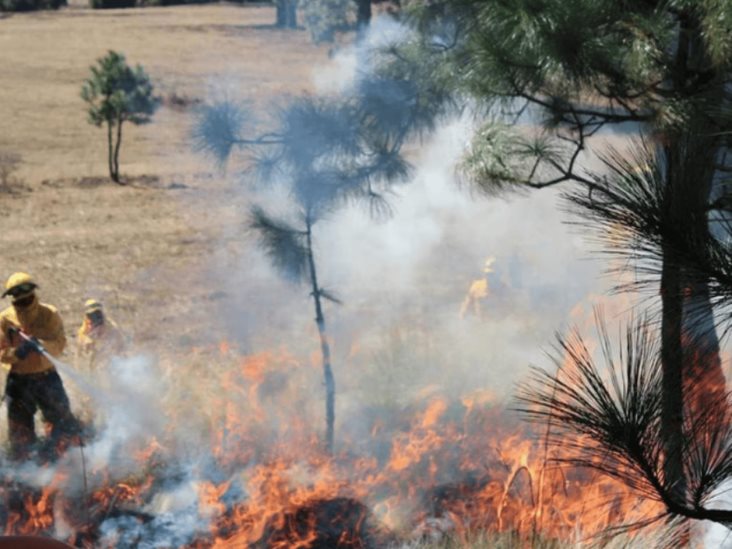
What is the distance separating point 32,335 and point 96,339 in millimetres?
1545

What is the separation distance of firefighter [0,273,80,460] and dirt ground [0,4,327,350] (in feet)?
8.81

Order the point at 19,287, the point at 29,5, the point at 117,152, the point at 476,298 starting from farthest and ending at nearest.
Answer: the point at 29,5
the point at 117,152
the point at 476,298
the point at 19,287

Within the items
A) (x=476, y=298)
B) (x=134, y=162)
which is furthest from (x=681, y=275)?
(x=134, y=162)

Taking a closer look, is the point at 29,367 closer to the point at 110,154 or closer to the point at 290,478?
the point at 290,478

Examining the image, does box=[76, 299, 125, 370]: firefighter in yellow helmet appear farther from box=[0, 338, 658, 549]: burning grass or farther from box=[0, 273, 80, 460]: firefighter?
box=[0, 273, 80, 460]: firefighter

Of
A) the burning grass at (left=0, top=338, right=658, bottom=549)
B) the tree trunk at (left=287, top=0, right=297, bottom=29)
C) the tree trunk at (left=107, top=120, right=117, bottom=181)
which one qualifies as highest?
the tree trunk at (left=287, top=0, right=297, bottom=29)

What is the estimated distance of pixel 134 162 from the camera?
40.6ft

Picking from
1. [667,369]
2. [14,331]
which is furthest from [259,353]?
[667,369]

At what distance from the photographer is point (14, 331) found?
271 inches

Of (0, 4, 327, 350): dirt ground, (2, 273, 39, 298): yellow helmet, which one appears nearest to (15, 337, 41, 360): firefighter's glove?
(2, 273, 39, 298): yellow helmet

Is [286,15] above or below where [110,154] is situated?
above

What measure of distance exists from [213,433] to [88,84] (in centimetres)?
621

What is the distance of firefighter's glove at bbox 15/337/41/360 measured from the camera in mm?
6855

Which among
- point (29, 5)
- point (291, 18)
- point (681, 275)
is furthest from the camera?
point (291, 18)
